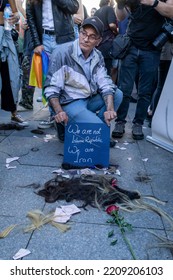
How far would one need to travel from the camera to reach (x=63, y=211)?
2.21 meters

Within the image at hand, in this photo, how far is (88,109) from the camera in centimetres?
339

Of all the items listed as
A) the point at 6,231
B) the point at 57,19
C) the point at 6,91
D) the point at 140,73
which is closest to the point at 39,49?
the point at 57,19

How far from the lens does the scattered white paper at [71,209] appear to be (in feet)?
7.22

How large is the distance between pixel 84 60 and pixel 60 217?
5.48 feet

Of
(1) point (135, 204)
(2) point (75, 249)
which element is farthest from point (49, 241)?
(1) point (135, 204)

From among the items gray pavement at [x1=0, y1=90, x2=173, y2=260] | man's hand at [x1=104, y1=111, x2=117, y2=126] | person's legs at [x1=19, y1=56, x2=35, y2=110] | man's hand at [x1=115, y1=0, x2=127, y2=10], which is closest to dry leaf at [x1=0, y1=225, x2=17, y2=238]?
gray pavement at [x1=0, y1=90, x2=173, y2=260]

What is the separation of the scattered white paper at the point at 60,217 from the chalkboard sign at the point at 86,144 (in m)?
0.83

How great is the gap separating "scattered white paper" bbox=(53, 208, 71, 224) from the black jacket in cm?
232

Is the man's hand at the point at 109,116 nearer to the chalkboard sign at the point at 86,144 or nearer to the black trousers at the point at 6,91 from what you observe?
the chalkboard sign at the point at 86,144

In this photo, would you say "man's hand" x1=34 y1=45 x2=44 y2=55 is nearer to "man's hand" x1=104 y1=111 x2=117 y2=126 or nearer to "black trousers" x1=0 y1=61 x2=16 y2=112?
"black trousers" x1=0 y1=61 x2=16 y2=112

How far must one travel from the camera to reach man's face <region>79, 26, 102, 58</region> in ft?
9.75

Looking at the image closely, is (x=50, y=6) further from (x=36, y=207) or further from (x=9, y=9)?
(x=36, y=207)

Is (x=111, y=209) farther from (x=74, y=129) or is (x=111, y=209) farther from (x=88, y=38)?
(x=88, y=38)

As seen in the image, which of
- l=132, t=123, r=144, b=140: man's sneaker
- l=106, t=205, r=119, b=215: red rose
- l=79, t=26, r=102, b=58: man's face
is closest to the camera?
l=106, t=205, r=119, b=215: red rose
